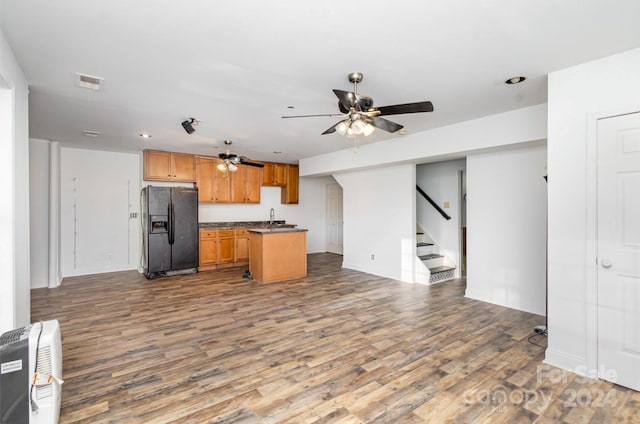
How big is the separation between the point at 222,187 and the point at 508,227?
577 centimetres

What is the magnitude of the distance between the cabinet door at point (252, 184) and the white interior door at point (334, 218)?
2.31 meters

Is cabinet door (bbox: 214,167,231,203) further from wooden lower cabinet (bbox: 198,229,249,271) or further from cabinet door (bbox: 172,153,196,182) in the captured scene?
wooden lower cabinet (bbox: 198,229,249,271)

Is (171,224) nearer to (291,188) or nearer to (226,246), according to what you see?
(226,246)

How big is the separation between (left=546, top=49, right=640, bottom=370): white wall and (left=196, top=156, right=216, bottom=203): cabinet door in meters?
6.22

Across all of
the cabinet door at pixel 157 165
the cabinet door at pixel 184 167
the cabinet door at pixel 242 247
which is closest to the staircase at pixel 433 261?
the cabinet door at pixel 242 247

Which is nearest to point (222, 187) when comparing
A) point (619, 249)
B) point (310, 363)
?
point (310, 363)

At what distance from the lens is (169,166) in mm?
6480

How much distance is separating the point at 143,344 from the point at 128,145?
4.14 meters

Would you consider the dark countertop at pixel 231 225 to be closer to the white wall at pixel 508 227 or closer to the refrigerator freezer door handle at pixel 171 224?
the refrigerator freezer door handle at pixel 171 224

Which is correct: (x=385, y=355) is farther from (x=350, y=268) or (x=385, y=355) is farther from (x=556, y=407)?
(x=350, y=268)

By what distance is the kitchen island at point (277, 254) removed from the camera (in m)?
5.55

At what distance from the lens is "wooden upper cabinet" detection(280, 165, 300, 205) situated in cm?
818

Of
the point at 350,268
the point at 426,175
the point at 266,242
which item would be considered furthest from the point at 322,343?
the point at 426,175

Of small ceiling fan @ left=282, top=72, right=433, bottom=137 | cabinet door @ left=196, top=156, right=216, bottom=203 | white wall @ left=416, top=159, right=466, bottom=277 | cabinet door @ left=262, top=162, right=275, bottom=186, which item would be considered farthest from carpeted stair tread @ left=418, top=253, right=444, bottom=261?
cabinet door @ left=196, top=156, right=216, bottom=203
